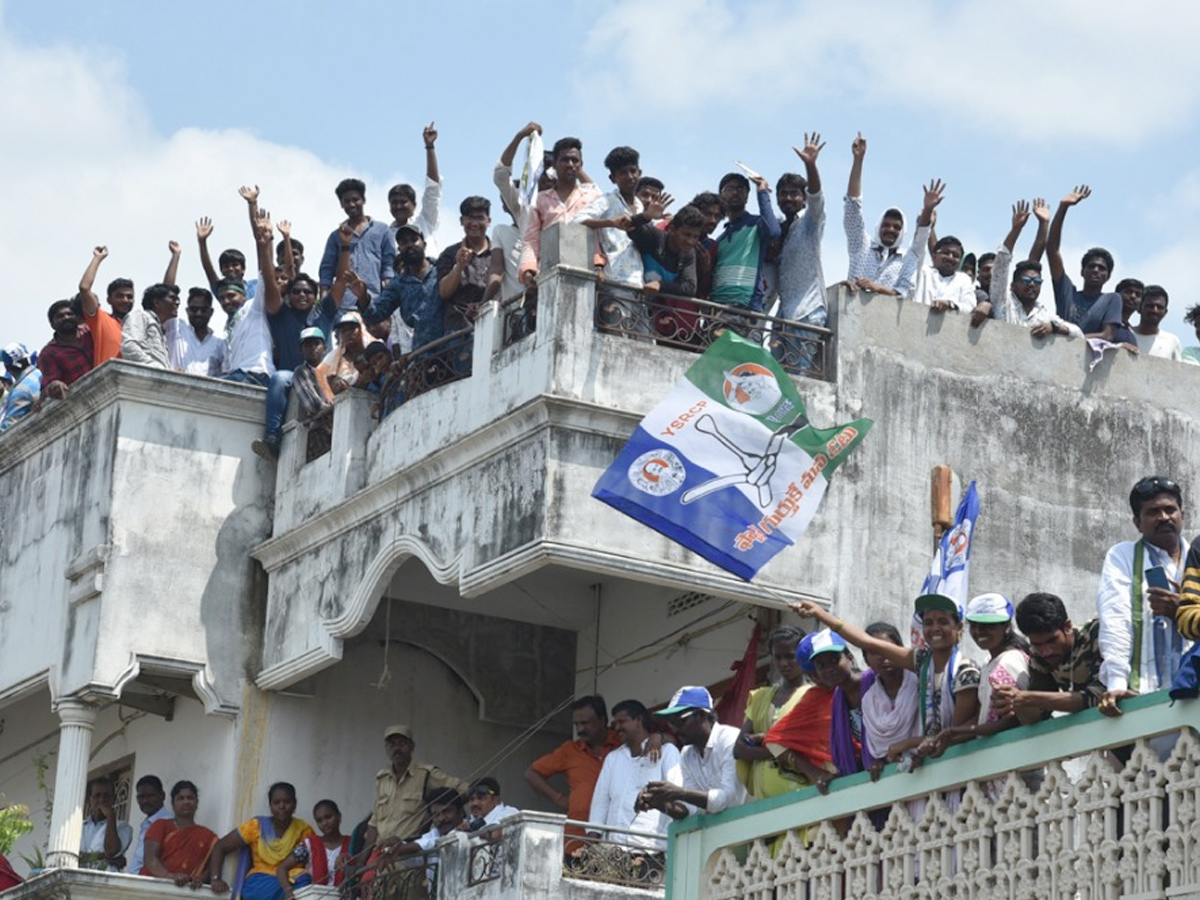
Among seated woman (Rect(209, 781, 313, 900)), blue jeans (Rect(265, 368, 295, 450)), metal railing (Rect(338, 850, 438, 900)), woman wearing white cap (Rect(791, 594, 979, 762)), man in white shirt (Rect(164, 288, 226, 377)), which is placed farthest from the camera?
man in white shirt (Rect(164, 288, 226, 377))

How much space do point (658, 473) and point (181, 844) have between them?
5817 mm

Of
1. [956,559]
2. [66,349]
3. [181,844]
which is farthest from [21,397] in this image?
[956,559]

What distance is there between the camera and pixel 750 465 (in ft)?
60.3

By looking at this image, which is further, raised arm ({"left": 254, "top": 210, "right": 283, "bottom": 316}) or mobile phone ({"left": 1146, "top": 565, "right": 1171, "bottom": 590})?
raised arm ({"left": 254, "top": 210, "right": 283, "bottom": 316})

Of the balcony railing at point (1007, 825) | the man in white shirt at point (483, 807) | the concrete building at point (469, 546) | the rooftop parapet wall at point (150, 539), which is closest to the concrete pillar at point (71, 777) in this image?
the concrete building at point (469, 546)

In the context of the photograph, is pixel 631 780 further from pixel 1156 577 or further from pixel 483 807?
pixel 1156 577

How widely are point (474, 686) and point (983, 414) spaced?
4.94 meters

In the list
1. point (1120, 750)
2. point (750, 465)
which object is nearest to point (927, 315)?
point (750, 465)

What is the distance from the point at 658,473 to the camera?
18.1m

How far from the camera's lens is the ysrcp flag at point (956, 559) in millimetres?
15055

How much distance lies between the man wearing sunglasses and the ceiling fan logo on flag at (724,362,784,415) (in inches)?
97.1

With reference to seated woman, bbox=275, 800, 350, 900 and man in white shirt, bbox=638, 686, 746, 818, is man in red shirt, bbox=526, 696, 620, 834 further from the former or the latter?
man in white shirt, bbox=638, 686, 746, 818

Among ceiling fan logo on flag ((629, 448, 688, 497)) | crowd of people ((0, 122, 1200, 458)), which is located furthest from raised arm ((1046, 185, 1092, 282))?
ceiling fan logo on flag ((629, 448, 688, 497))

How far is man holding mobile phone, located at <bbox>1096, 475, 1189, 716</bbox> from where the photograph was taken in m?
13.0
